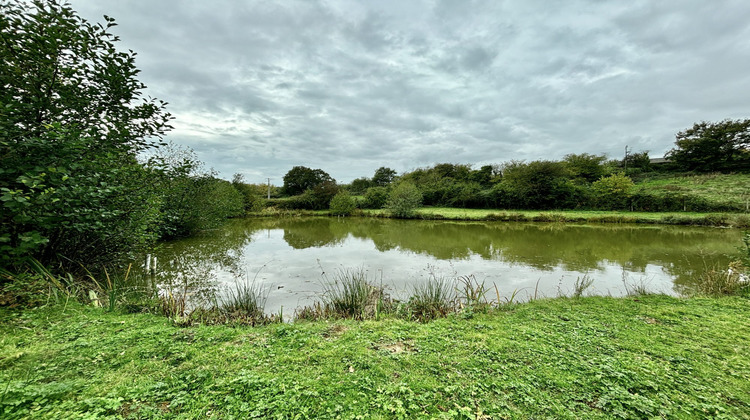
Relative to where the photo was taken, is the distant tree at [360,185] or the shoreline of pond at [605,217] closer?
the shoreline of pond at [605,217]

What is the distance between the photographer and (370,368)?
276 centimetres

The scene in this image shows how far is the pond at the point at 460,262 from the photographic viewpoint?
6.93m

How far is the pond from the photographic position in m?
6.93

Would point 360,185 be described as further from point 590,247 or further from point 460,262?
point 460,262

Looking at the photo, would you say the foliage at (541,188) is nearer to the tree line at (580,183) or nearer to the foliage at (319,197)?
the tree line at (580,183)

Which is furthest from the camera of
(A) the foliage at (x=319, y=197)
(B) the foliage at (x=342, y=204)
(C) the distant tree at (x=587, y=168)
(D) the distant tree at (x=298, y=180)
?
(D) the distant tree at (x=298, y=180)

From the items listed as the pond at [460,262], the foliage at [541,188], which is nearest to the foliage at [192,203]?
the pond at [460,262]

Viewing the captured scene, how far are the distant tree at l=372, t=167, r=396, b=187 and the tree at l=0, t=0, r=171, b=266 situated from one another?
51.1 metres

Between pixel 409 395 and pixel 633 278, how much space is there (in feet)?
28.6

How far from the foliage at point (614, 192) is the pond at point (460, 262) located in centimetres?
1162

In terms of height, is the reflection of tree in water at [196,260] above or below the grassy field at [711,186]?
below

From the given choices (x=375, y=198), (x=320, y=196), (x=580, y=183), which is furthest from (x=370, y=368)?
(x=580, y=183)

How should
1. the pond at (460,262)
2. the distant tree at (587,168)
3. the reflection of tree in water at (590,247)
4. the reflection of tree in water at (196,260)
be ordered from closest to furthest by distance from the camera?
the pond at (460,262) → the reflection of tree in water at (196,260) → the reflection of tree in water at (590,247) → the distant tree at (587,168)

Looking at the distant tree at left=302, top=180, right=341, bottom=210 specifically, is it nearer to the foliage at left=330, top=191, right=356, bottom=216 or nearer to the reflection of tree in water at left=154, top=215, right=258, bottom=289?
the foliage at left=330, top=191, right=356, bottom=216
